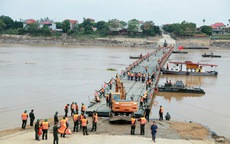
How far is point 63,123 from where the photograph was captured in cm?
1639

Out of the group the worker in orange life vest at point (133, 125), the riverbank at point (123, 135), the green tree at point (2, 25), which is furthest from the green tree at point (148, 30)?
the worker in orange life vest at point (133, 125)

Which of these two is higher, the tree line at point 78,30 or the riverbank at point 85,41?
the tree line at point 78,30

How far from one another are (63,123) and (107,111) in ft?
18.7

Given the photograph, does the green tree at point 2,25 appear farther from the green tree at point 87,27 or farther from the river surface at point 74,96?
the river surface at point 74,96

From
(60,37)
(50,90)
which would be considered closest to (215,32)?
(60,37)

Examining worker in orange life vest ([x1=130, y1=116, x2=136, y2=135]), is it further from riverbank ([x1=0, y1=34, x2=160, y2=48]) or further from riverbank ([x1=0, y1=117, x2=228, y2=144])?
riverbank ([x1=0, y1=34, x2=160, y2=48])

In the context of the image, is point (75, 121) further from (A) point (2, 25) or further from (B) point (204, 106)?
(A) point (2, 25)

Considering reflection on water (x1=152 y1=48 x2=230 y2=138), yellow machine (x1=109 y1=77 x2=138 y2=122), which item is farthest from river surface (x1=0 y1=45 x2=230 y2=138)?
yellow machine (x1=109 y1=77 x2=138 y2=122)

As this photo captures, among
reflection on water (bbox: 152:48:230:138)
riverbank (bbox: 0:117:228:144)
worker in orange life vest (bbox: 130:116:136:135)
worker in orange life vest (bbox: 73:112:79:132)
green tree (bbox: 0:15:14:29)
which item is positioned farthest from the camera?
green tree (bbox: 0:15:14:29)

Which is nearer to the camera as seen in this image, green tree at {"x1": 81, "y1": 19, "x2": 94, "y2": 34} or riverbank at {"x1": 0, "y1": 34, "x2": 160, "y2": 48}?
riverbank at {"x1": 0, "y1": 34, "x2": 160, "y2": 48}

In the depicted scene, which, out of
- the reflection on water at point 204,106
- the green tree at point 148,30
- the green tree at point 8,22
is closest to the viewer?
the reflection on water at point 204,106

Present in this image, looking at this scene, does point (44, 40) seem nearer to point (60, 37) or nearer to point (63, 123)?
point (60, 37)

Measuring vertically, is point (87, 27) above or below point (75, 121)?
above

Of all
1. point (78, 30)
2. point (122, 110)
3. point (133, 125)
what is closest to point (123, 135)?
point (133, 125)
